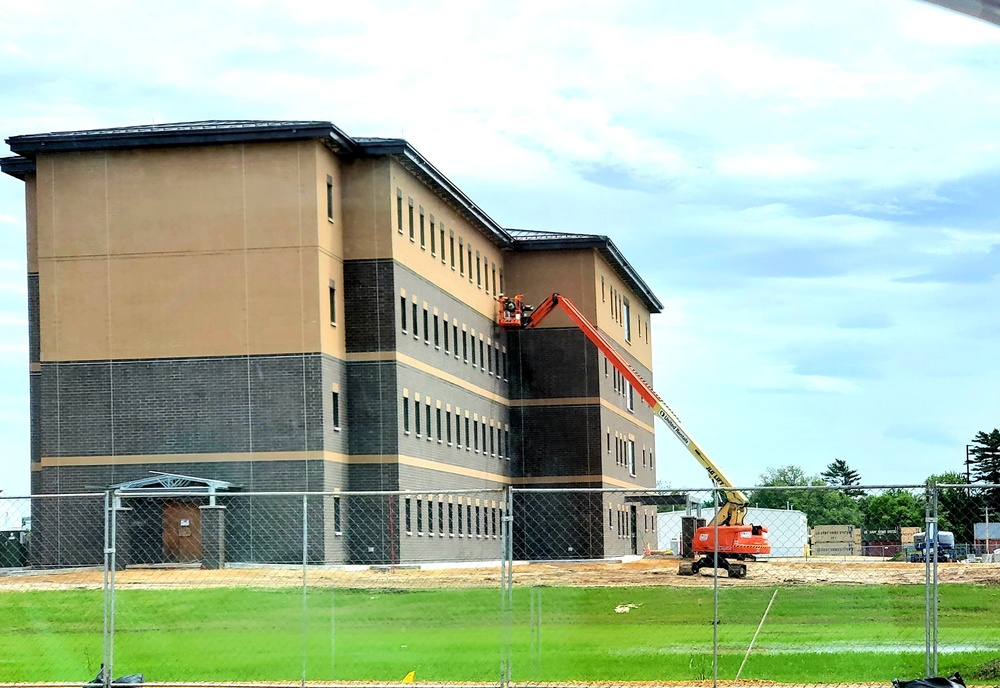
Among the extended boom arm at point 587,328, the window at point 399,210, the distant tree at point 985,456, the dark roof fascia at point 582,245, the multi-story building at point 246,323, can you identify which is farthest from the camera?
the distant tree at point 985,456

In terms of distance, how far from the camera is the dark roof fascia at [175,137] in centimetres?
5100

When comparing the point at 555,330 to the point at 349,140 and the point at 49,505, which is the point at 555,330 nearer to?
the point at 349,140

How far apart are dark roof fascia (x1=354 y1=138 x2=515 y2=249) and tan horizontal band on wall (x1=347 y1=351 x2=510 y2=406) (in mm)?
6603

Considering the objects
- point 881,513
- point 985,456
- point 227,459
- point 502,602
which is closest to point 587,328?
point 227,459

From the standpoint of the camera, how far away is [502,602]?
14.6m

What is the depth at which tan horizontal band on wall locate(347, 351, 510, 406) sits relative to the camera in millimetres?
51625

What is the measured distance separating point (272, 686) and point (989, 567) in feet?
40.2

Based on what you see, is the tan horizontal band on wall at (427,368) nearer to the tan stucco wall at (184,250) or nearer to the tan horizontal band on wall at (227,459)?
the tan stucco wall at (184,250)

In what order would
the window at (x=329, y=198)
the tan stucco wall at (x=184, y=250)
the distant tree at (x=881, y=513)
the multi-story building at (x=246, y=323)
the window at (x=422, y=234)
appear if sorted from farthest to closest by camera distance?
1. the window at (x=422, y=234)
2. the window at (x=329, y=198)
3. the tan stucco wall at (x=184, y=250)
4. the multi-story building at (x=246, y=323)
5. the distant tree at (x=881, y=513)

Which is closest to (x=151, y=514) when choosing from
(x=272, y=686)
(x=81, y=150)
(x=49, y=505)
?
(x=49, y=505)

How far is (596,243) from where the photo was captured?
64.9m

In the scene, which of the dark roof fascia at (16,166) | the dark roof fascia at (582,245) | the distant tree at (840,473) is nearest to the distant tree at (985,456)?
the distant tree at (840,473)

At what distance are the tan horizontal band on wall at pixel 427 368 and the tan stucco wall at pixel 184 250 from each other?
2.35m

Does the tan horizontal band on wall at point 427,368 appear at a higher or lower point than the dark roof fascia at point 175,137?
lower
